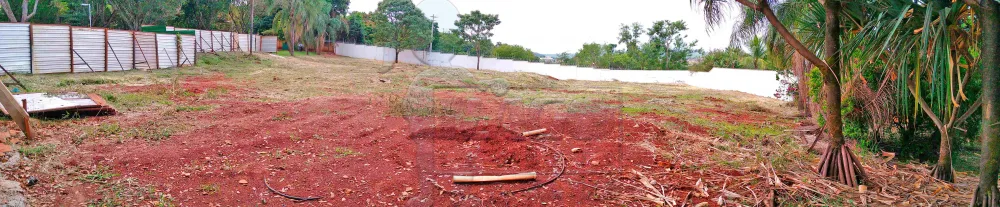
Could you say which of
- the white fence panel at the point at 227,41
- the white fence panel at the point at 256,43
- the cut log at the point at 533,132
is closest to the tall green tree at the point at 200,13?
the white fence panel at the point at 256,43

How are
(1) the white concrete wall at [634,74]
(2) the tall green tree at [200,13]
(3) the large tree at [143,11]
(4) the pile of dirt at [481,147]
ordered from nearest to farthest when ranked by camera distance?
1. (4) the pile of dirt at [481,147]
2. (1) the white concrete wall at [634,74]
3. (3) the large tree at [143,11]
4. (2) the tall green tree at [200,13]

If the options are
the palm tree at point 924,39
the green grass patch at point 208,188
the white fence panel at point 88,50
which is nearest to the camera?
the palm tree at point 924,39

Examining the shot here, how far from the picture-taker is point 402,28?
36.8 meters

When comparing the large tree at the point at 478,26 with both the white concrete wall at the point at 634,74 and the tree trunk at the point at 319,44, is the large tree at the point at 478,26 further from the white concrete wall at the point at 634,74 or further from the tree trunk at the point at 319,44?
the tree trunk at the point at 319,44

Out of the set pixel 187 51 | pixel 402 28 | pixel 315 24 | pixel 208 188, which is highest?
pixel 315 24

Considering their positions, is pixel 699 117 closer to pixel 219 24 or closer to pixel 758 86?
pixel 758 86

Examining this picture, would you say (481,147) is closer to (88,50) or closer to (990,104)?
(990,104)

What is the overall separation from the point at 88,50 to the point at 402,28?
2342cm

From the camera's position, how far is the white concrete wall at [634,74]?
1955cm

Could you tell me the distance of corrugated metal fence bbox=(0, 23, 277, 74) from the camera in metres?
12.1

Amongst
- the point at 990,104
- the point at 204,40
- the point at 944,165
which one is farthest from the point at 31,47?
the point at 944,165

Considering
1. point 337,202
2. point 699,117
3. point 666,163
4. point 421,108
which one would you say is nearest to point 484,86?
point 421,108

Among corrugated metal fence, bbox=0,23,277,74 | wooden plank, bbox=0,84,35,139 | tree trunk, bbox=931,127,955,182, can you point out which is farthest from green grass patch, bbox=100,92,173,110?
tree trunk, bbox=931,127,955,182

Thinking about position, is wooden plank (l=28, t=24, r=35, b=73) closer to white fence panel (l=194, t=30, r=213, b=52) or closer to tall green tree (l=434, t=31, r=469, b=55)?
white fence panel (l=194, t=30, r=213, b=52)
